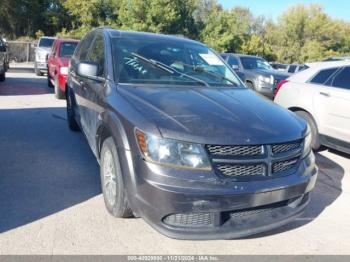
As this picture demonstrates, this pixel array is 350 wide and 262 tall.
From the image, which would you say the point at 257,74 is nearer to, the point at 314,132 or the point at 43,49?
the point at 314,132

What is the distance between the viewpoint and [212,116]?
3.47 metres

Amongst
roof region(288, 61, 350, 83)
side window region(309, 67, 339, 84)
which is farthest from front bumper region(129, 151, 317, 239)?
roof region(288, 61, 350, 83)

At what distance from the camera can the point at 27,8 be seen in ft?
124

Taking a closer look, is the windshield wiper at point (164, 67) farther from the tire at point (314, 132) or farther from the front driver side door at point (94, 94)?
the tire at point (314, 132)

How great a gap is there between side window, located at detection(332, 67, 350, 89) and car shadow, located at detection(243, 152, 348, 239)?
47.9 inches

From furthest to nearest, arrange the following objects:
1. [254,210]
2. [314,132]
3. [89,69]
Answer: [314,132] → [89,69] → [254,210]

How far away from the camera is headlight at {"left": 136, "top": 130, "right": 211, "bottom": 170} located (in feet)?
10.1

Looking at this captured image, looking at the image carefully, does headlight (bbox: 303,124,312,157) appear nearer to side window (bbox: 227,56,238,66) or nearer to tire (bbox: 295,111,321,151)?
tire (bbox: 295,111,321,151)

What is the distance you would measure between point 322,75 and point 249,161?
4.35m

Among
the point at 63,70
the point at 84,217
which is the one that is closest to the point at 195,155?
the point at 84,217

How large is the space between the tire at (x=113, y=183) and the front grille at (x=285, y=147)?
4.34ft

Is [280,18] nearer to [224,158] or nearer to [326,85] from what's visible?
[326,85]

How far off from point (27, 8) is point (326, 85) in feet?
121

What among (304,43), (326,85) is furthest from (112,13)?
(326,85)
